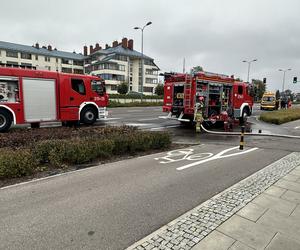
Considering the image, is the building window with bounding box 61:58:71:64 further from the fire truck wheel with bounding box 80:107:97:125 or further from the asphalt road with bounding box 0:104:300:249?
the asphalt road with bounding box 0:104:300:249

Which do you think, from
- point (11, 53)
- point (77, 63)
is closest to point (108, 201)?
point (11, 53)

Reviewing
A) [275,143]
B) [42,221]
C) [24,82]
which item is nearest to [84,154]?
[42,221]

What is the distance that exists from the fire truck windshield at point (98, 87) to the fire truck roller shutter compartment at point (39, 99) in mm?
2491

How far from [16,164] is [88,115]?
9316 millimetres

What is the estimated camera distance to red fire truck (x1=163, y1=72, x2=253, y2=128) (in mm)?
13969

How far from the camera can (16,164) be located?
527 cm

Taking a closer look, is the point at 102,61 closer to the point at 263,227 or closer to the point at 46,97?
the point at 46,97

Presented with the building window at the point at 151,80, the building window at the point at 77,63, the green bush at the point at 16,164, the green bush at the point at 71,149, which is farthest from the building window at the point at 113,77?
the green bush at the point at 16,164

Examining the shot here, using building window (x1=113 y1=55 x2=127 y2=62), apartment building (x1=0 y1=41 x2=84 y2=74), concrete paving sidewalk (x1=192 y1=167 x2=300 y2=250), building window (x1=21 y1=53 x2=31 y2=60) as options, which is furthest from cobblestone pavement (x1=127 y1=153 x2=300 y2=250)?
building window (x1=21 y1=53 x2=31 y2=60)

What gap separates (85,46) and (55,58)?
13.9m

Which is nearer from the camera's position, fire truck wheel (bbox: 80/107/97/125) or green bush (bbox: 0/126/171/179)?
green bush (bbox: 0/126/171/179)

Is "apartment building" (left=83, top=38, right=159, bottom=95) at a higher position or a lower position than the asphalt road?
higher

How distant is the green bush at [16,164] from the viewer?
5152 millimetres

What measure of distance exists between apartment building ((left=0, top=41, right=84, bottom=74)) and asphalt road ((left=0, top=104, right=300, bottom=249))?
65910 mm
